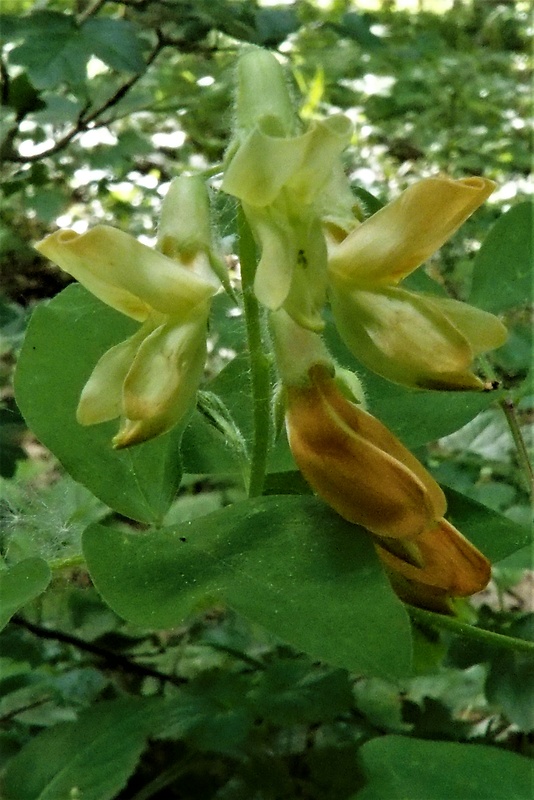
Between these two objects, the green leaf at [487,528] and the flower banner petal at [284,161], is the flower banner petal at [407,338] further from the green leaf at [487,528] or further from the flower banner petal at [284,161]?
the green leaf at [487,528]

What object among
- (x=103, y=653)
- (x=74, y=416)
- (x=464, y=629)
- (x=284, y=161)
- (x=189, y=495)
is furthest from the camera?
(x=189, y=495)

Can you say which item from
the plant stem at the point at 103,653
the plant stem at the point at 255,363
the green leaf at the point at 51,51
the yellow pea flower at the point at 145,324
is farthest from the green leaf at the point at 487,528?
the green leaf at the point at 51,51

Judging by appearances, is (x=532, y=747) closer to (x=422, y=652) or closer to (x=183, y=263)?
(x=422, y=652)

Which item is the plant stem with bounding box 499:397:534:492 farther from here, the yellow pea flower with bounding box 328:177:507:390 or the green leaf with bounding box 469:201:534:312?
the yellow pea flower with bounding box 328:177:507:390

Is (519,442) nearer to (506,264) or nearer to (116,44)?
(506,264)

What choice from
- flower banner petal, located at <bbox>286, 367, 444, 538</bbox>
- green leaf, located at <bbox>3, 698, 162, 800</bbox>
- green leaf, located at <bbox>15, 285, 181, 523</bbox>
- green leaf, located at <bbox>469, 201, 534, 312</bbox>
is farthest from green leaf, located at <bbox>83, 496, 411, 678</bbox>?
green leaf, located at <bbox>469, 201, 534, 312</bbox>

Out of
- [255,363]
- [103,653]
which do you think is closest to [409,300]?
[255,363]

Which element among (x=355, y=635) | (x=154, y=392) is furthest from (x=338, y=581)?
(x=154, y=392)

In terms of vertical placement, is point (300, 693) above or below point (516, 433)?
below
